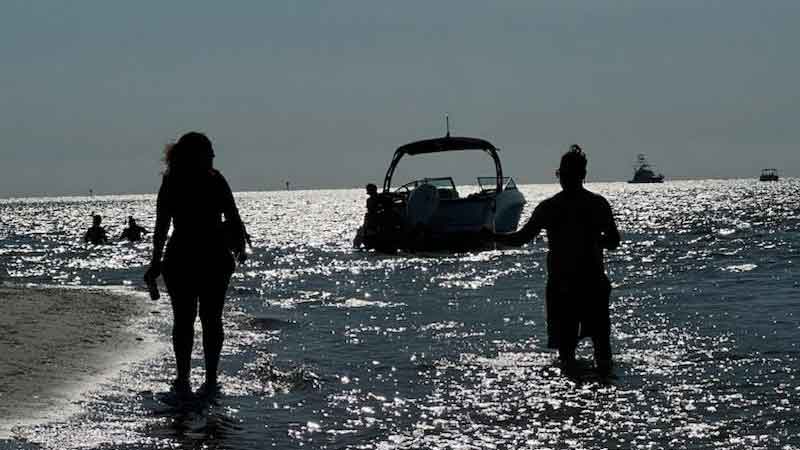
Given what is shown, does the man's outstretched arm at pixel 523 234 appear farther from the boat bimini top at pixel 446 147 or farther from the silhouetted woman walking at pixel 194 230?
the boat bimini top at pixel 446 147

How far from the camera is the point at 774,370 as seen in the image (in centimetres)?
995

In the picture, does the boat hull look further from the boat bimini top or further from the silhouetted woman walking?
the silhouetted woman walking

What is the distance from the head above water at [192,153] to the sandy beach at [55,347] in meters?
1.94

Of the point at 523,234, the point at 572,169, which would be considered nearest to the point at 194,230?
the point at 523,234

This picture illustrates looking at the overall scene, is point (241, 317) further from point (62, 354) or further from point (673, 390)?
point (673, 390)

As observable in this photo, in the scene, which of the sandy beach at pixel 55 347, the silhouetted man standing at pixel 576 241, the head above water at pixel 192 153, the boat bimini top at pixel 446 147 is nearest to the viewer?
the sandy beach at pixel 55 347

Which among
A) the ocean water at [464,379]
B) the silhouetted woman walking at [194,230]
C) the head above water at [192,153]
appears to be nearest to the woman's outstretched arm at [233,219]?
the silhouetted woman walking at [194,230]

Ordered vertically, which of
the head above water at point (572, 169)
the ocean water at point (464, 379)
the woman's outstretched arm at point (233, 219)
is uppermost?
the head above water at point (572, 169)

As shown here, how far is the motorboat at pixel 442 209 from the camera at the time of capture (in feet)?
120

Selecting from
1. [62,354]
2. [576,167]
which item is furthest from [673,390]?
[62,354]

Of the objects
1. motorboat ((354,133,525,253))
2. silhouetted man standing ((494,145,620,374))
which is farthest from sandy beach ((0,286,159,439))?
motorboat ((354,133,525,253))

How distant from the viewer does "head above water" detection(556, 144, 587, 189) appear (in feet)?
29.3

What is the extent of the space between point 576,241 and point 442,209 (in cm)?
2809

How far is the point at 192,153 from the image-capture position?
325 inches
